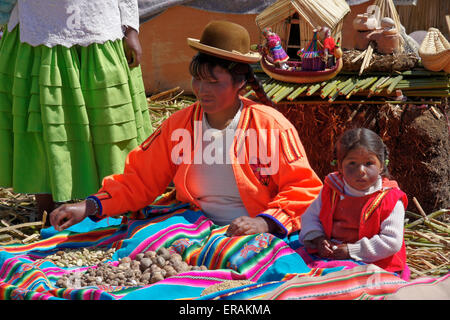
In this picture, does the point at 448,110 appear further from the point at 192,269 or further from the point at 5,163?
the point at 5,163

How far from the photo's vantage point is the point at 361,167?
312 cm

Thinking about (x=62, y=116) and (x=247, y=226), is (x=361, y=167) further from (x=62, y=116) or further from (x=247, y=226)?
(x=62, y=116)

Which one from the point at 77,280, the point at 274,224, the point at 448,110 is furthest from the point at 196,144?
the point at 448,110

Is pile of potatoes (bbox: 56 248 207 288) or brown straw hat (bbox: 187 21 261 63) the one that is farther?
brown straw hat (bbox: 187 21 261 63)

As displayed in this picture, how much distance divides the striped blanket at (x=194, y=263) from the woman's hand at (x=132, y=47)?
4.11 ft

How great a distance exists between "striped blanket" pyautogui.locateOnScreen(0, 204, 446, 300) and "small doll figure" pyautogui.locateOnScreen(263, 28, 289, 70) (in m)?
1.30

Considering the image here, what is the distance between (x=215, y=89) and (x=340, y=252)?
1019mm

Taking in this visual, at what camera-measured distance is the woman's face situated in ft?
11.4

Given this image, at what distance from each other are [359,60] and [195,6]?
11.6 feet

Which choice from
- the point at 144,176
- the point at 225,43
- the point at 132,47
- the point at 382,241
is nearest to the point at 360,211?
the point at 382,241

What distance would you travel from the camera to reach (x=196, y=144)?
12.0 feet

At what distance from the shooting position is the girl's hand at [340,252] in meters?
3.14

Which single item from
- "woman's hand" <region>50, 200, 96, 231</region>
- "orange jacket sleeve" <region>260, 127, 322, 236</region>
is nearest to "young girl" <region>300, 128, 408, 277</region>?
"orange jacket sleeve" <region>260, 127, 322, 236</region>

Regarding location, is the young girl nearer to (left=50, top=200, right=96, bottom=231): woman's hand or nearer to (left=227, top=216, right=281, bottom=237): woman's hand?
Answer: (left=227, top=216, right=281, bottom=237): woman's hand
